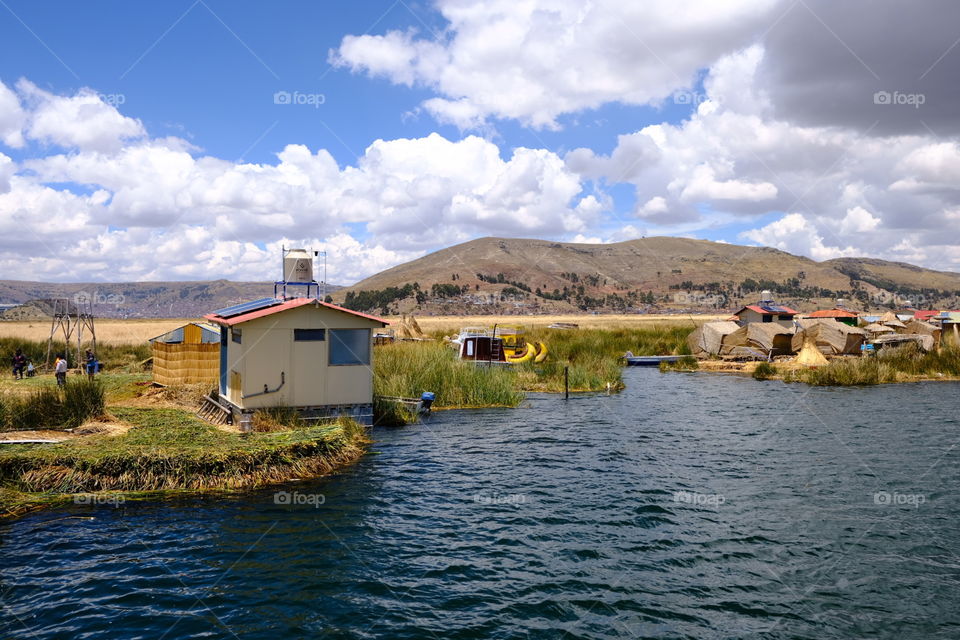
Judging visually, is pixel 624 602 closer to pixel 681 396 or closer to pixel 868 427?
pixel 868 427

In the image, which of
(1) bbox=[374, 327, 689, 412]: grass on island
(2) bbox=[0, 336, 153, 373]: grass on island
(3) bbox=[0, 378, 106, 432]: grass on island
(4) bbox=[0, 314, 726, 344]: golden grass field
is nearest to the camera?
(3) bbox=[0, 378, 106, 432]: grass on island

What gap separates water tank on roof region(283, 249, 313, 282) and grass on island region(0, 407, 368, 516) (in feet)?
23.4

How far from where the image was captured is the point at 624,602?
10.2 m

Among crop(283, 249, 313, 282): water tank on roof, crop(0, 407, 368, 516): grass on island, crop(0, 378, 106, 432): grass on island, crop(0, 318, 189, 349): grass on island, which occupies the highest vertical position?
crop(283, 249, 313, 282): water tank on roof

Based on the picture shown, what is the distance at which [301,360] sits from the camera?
1950 cm

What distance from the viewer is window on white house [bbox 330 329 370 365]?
19.9 meters

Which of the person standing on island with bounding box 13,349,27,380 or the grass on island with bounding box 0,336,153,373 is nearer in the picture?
the person standing on island with bounding box 13,349,27,380

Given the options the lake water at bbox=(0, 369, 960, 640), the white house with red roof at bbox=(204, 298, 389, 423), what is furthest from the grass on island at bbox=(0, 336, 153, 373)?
the lake water at bbox=(0, 369, 960, 640)

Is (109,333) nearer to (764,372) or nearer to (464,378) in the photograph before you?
(464,378)

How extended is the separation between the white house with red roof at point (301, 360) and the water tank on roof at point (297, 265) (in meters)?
2.73

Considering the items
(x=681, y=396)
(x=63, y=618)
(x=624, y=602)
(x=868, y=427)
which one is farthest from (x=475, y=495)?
(x=681, y=396)

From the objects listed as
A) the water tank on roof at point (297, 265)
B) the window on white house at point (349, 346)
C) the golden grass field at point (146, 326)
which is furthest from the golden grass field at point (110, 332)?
the window on white house at point (349, 346)

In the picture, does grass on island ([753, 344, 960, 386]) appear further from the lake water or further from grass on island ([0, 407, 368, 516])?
grass on island ([0, 407, 368, 516])

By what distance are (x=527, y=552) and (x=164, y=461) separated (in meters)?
8.67
